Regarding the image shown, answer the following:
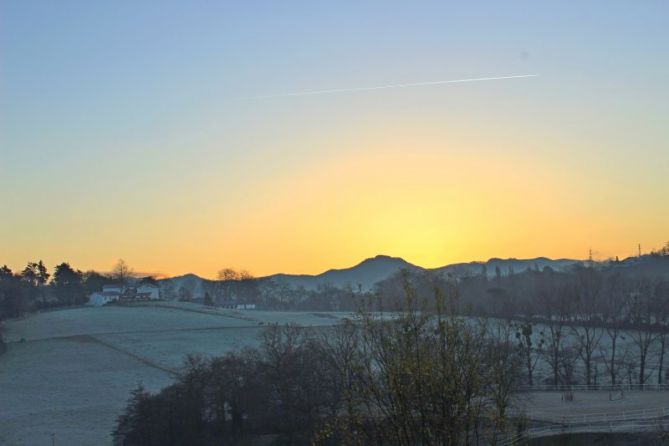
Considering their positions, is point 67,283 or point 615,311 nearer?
point 615,311

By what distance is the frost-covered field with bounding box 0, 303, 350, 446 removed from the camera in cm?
Result: 4778

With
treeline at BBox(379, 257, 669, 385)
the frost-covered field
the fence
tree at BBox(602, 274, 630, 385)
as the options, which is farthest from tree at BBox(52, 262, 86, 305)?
the fence

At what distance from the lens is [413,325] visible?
39.4ft

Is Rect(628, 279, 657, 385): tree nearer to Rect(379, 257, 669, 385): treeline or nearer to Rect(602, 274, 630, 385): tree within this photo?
Rect(379, 257, 669, 385): treeline

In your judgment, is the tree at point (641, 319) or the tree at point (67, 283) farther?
the tree at point (67, 283)

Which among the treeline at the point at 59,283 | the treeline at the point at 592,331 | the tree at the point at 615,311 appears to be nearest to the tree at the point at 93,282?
the treeline at the point at 59,283

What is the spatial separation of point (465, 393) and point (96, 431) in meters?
39.9

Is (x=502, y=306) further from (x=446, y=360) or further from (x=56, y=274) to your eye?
(x=56, y=274)

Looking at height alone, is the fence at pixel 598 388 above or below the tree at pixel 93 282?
below

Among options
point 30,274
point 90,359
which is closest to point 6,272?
point 30,274

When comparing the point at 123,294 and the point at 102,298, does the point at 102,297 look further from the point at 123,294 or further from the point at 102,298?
the point at 123,294

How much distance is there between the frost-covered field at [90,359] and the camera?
47.8 m

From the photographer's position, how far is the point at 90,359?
71062mm

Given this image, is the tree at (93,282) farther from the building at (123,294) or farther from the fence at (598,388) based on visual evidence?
the fence at (598,388)
